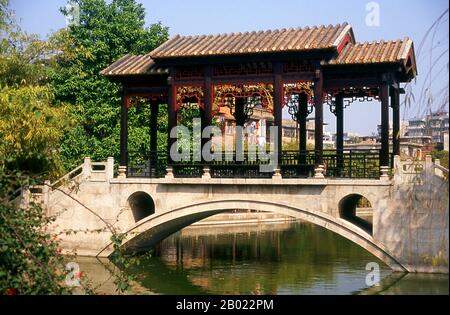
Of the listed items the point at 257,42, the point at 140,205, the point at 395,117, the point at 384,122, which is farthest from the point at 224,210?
the point at 395,117

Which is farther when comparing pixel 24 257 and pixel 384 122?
pixel 384 122

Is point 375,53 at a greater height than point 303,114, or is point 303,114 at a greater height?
point 375,53

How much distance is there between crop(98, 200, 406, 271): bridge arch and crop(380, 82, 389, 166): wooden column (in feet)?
6.24

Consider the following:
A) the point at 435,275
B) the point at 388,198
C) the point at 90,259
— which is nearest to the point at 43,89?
the point at 90,259

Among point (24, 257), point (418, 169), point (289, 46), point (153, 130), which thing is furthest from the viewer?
point (153, 130)

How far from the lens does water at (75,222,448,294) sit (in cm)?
1705

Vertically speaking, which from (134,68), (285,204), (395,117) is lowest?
(285,204)

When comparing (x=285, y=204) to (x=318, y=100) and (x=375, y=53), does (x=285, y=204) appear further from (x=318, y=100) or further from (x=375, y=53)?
(x=375, y=53)

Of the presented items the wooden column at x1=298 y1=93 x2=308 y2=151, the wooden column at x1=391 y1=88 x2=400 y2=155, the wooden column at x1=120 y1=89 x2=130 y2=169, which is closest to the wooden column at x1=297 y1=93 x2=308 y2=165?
the wooden column at x1=298 y1=93 x2=308 y2=151

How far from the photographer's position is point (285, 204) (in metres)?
18.0

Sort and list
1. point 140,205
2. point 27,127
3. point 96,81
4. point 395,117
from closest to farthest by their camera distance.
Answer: point 395,117 → point 27,127 → point 140,205 → point 96,81

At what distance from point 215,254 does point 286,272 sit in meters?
4.86

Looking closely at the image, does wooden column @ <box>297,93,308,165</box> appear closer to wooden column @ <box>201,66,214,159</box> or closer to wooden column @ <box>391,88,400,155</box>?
wooden column @ <box>391,88,400,155</box>

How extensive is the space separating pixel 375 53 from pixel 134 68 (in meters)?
6.85
